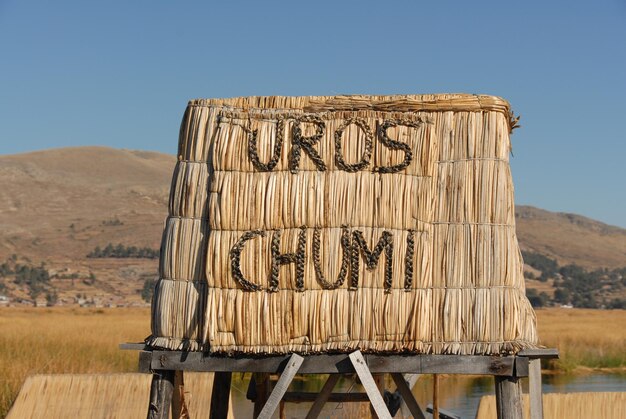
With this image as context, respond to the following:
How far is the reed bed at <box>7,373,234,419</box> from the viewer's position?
47.3ft

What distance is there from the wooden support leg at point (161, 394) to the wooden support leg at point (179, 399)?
1.84ft

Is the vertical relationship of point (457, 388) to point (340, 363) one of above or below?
below

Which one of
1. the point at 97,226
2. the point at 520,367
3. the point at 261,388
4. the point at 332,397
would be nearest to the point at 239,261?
the point at 520,367

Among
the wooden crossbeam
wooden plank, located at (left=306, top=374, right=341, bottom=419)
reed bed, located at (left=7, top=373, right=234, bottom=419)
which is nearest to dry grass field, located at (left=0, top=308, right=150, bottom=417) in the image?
reed bed, located at (left=7, top=373, right=234, bottom=419)

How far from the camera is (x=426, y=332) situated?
8.66 m

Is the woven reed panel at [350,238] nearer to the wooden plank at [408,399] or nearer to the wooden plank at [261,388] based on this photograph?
the wooden plank at [408,399]

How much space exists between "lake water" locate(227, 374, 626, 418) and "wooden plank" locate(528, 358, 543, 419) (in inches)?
386

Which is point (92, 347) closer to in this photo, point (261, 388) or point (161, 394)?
point (261, 388)

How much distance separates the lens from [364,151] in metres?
8.86

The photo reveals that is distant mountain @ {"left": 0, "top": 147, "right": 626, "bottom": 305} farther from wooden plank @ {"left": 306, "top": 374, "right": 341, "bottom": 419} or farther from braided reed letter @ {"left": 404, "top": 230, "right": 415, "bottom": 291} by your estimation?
braided reed letter @ {"left": 404, "top": 230, "right": 415, "bottom": 291}

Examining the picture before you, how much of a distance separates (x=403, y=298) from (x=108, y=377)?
738cm

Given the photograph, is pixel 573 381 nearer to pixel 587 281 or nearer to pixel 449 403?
pixel 449 403

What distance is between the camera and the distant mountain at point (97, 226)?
222 feet

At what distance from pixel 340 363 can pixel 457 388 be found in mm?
16374
